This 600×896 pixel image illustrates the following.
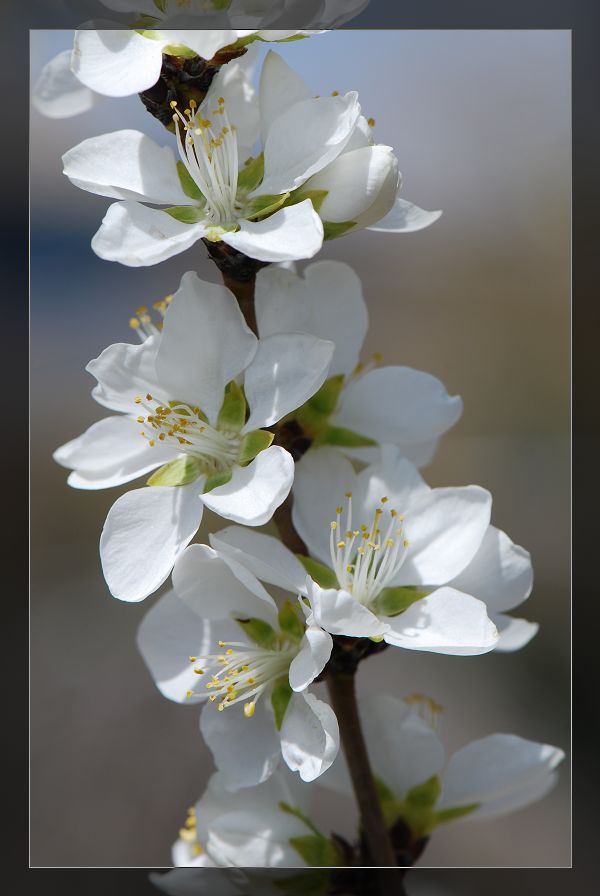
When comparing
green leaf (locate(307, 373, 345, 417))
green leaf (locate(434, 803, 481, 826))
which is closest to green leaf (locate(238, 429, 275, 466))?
green leaf (locate(307, 373, 345, 417))

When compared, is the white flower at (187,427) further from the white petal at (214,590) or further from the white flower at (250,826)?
the white flower at (250,826)

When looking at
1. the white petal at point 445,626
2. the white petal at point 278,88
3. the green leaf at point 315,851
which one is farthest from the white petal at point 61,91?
the green leaf at point 315,851

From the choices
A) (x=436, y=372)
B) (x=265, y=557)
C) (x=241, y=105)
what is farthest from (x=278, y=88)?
(x=436, y=372)

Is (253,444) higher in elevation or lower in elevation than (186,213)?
lower

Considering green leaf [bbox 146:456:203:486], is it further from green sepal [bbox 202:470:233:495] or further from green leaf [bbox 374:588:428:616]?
green leaf [bbox 374:588:428:616]

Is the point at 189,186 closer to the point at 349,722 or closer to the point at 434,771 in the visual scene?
the point at 349,722

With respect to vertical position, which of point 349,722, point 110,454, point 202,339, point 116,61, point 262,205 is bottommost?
point 349,722
